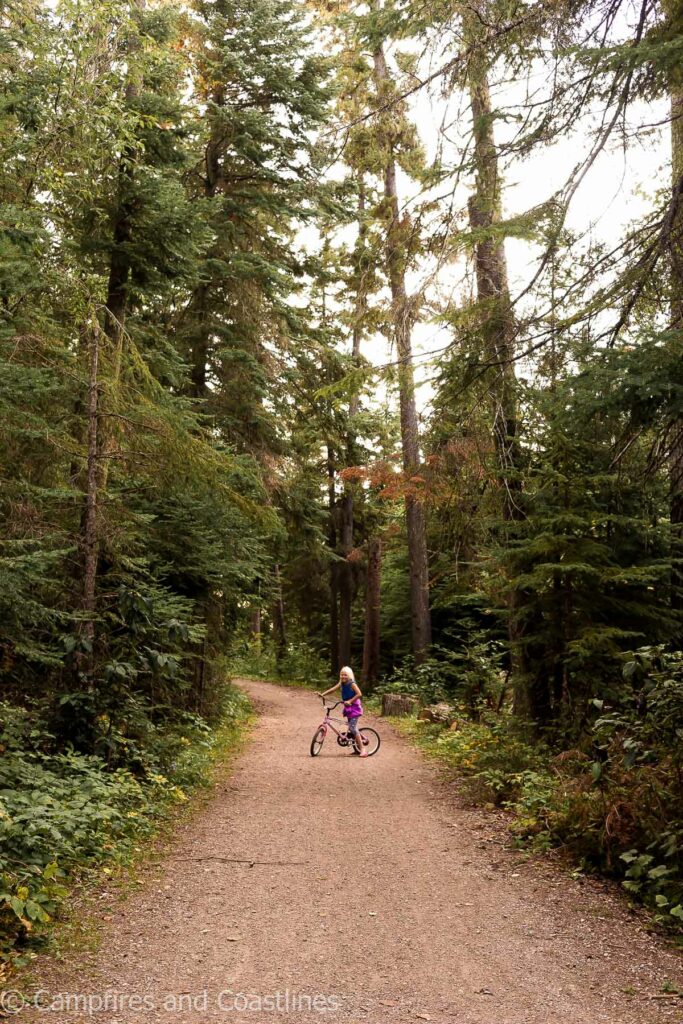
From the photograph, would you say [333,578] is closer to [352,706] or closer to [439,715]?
[439,715]

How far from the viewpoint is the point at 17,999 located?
3.96 meters

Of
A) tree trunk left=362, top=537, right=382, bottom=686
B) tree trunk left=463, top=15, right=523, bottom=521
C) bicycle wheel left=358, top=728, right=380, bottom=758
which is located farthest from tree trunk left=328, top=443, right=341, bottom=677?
tree trunk left=463, top=15, right=523, bottom=521

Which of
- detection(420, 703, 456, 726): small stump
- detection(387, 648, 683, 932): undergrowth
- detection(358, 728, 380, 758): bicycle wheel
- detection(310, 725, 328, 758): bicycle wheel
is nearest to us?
detection(387, 648, 683, 932): undergrowth

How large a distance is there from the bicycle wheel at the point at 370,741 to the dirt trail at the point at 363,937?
4245 millimetres

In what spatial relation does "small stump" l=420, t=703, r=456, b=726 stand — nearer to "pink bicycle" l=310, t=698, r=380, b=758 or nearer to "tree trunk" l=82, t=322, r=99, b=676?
"pink bicycle" l=310, t=698, r=380, b=758

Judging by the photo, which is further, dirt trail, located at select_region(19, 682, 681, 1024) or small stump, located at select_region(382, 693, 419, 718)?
small stump, located at select_region(382, 693, 419, 718)

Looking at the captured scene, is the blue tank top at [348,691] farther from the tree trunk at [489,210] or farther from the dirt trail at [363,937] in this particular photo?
the tree trunk at [489,210]

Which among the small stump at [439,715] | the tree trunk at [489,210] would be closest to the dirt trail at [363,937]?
the tree trunk at [489,210]

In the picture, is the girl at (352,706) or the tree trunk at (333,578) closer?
the girl at (352,706)

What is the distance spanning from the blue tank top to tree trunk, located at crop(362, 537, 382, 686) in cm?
1084

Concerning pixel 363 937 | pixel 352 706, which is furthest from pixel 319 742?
pixel 363 937

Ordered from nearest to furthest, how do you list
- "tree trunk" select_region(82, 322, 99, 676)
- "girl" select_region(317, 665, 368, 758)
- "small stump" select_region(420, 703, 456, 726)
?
1. "tree trunk" select_region(82, 322, 99, 676)
2. "girl" select_region(317, 665, 368, 758)
3. "small stump" select_region(420, 703, 456, 726)

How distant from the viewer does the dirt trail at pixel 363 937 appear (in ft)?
13.5

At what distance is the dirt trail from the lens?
411 cm
